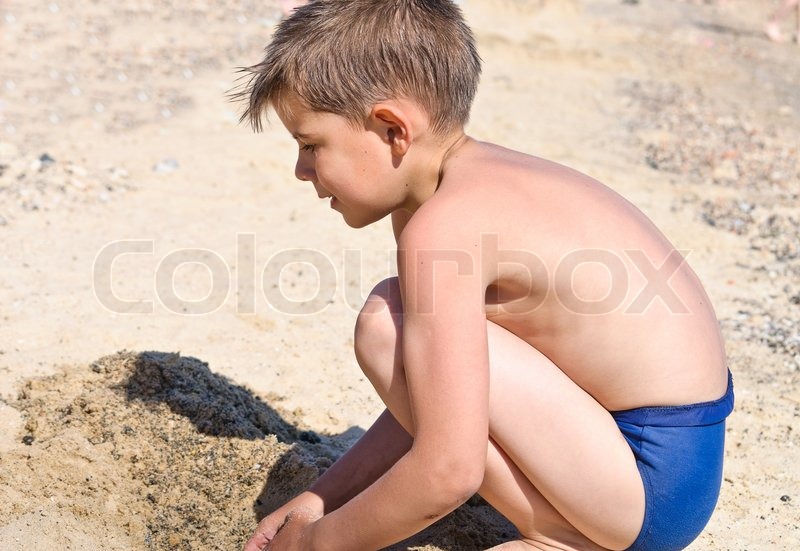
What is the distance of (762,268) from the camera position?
4371mm

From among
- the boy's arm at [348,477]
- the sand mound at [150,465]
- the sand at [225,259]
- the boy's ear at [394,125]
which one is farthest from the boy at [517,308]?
the sand at [225,259]

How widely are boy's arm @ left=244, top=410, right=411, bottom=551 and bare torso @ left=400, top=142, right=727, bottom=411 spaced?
1.63ft

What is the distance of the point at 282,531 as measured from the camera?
218 centimetres

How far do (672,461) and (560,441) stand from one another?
259mm

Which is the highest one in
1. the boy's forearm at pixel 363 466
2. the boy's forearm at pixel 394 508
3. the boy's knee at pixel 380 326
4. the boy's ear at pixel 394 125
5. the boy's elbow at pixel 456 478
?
the boy's ear at pixel 394 125

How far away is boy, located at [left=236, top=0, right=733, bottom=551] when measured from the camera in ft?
6.00

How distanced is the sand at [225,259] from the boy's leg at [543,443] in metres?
0.52

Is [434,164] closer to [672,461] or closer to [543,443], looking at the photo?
[543,443]

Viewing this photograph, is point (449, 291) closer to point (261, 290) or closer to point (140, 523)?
point (140, 523)

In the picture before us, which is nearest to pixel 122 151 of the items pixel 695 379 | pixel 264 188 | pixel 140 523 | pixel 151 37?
pixel 264 188

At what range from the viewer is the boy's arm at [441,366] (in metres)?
1.70

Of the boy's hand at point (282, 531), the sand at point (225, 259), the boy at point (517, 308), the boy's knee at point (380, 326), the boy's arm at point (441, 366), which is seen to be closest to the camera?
the boy's arm at point (441, 366)

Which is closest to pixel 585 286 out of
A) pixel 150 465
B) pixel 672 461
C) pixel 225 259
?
pixel 672 461

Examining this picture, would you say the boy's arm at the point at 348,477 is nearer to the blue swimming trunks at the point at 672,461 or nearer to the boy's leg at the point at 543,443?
the boy's leg at the point at 543,443
